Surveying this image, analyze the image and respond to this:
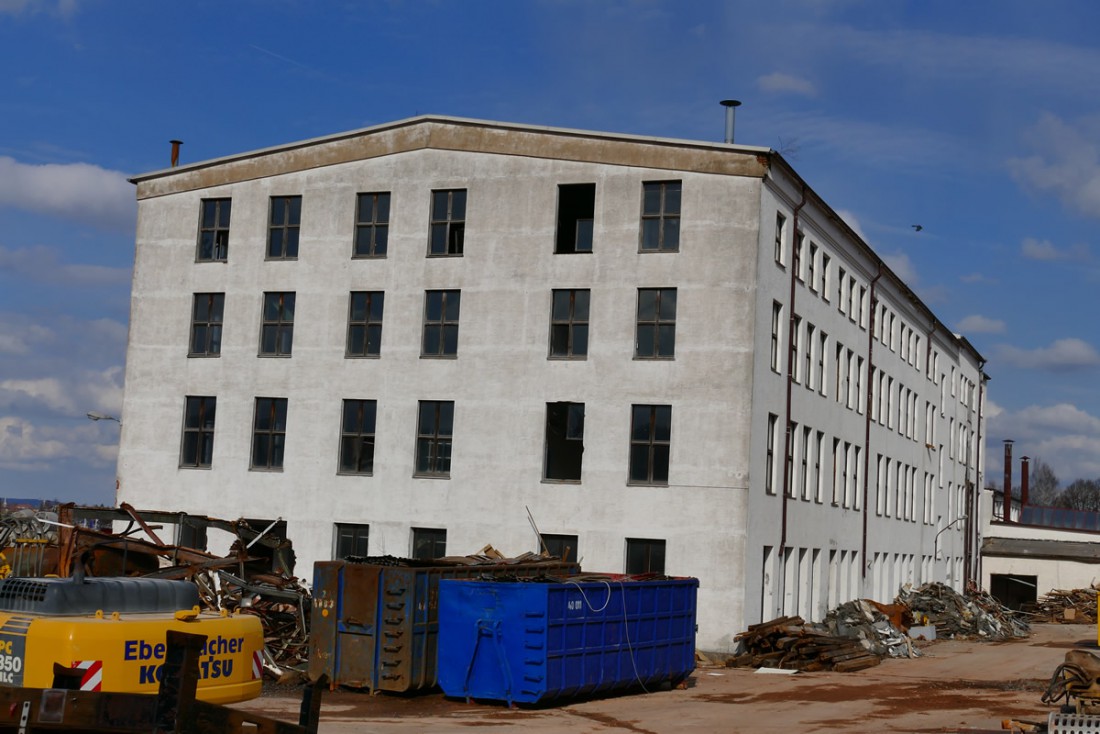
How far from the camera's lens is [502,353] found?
3594 cm

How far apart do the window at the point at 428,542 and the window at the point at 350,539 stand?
55.0 inches

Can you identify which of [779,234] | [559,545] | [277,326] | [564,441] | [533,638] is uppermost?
[779,234]

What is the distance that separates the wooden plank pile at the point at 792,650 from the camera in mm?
32031

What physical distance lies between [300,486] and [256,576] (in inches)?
395

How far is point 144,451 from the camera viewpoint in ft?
131

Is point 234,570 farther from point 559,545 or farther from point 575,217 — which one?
point 575,217

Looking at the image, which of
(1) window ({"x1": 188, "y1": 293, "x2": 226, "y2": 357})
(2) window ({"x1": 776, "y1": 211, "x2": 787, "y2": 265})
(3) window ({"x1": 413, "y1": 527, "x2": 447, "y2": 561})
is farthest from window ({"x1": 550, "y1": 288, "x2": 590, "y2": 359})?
(1) window ({"x1": 188, "y1": 293, "x2": 226, "y2": 357})

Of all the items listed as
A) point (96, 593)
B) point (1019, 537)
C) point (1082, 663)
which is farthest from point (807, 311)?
point (1019, 537)

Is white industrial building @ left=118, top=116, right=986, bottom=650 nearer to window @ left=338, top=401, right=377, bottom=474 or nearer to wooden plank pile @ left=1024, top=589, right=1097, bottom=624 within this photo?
window @ left=338, top=401, right=377, bottom=474

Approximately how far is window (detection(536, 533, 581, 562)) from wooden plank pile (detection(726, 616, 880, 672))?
4.82 metres

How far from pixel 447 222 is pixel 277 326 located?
6010mm

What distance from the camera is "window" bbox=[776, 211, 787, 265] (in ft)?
119

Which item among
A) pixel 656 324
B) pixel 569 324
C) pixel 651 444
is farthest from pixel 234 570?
pixel 656 324

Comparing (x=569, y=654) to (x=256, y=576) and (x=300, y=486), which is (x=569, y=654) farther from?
(x=300, y=486)
